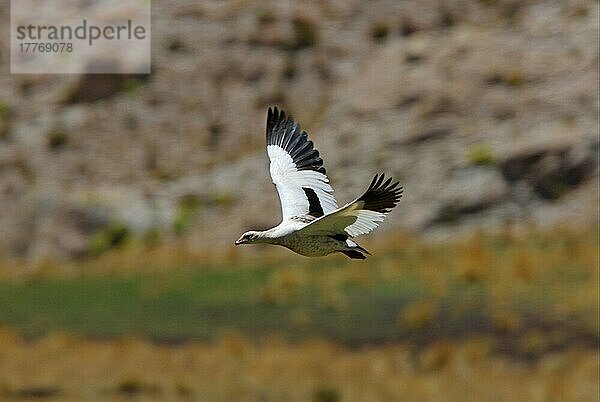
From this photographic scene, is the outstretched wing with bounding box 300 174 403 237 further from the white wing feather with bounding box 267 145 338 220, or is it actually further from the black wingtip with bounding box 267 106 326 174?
the black wingtip with bounding box 267 106 326 174

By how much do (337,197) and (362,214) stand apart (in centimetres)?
1638

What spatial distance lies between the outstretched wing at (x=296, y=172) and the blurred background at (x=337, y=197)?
33.2 feet

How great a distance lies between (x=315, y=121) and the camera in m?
26.3

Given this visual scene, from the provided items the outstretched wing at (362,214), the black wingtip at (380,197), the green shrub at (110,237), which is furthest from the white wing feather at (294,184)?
the green shrub at (110,237)

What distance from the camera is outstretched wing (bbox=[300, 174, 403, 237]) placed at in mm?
6660

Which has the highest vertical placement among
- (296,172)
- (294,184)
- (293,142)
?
(293,142)

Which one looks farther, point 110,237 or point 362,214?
point 110,237

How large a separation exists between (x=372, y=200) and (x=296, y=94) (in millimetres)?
20283

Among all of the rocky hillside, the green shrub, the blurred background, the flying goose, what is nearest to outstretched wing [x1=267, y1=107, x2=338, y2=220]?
the flying goose

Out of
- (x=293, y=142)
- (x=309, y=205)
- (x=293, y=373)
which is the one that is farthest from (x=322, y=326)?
(x=309, y=205)

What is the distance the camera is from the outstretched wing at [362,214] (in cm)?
666

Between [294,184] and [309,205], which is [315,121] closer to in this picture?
[294,184]

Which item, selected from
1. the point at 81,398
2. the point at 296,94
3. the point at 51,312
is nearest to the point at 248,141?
the point at 296,94

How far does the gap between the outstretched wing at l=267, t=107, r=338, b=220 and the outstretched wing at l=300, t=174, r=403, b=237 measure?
2.68 ft
